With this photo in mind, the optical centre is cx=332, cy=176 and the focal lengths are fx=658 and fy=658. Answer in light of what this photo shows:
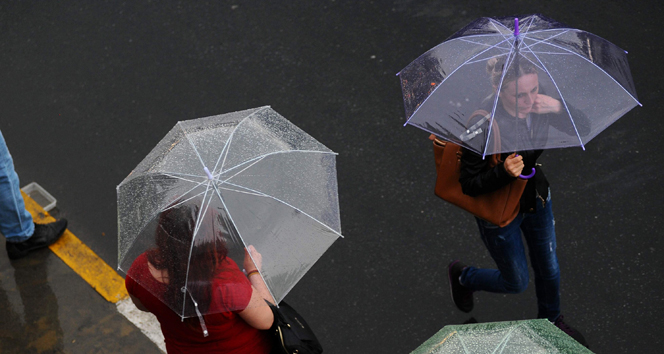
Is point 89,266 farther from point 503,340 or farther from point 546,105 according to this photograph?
point 503,340

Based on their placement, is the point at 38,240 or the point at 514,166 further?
the point at 38,240

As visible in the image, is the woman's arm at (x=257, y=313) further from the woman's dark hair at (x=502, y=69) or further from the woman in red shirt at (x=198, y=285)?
the woman's dark hair at (x=502, y=69)

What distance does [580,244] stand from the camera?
15.0 ft

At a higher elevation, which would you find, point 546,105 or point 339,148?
point 546,105

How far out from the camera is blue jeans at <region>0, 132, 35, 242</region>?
172 inches

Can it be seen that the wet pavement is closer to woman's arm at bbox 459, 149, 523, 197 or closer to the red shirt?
the red shirt

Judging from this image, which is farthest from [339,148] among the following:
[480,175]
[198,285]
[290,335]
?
[198,285]

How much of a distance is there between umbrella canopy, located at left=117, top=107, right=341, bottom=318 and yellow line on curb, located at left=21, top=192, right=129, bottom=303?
1877 millimetres

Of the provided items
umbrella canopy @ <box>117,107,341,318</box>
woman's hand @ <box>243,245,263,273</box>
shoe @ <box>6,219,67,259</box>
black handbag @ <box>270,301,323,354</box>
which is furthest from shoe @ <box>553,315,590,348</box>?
shoe @ <box>6,219,67,259</box>

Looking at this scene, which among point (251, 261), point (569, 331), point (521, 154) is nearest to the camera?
point (251, 261)

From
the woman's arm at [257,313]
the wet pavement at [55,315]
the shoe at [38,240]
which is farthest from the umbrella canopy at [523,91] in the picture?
the shoe at [38,240]

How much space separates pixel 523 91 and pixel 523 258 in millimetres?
1175

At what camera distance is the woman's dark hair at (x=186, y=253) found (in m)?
2.68

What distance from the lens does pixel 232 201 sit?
2.76 m
